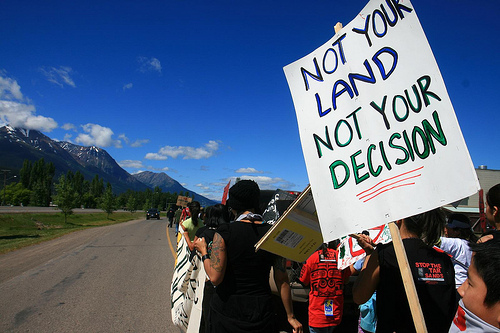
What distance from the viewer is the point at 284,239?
2.37m

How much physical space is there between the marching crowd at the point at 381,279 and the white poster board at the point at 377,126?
0.38 metres

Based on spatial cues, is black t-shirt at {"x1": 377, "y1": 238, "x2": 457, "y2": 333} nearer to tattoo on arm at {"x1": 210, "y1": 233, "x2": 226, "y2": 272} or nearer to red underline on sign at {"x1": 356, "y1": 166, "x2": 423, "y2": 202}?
red underline on sign at {"x1": 356, "y1": 166, "x2": 423, "y2": 202}

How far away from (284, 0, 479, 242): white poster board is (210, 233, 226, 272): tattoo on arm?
1.00 meters

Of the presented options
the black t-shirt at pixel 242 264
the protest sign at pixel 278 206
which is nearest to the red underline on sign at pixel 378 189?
the black t-shirt at pixel 242 264

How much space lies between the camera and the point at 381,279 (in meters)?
2.05

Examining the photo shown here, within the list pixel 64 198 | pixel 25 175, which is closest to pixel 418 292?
pixel 64 198

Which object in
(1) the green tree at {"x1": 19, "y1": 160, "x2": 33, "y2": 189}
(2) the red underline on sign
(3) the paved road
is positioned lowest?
(3) the paved road

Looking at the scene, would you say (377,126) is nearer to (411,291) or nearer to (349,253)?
(411,291)

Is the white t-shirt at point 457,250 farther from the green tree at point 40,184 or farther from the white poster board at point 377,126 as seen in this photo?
the green tree at point 40,184

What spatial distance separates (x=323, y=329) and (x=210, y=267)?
1.84m

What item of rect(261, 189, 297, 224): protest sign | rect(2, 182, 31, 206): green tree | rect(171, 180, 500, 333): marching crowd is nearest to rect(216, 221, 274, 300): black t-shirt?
rect(171, 180, 500, 333): marching crowd

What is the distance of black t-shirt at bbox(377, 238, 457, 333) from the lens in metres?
2.03

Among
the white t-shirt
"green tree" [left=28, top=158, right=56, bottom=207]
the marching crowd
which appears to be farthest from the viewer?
"green tree" [left=28, top=158, right=56, bottom=207]

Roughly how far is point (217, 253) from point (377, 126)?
145 centimetres
